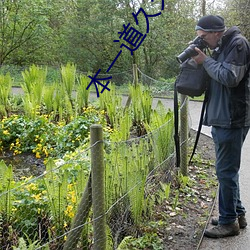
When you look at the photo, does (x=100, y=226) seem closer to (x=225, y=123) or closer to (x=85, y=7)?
(x=225, y=123)

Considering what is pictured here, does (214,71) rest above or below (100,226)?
above

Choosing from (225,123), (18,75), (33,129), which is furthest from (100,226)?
(18,75)

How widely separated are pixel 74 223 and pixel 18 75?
32.7 feet

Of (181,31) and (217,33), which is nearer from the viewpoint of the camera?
(217,33)

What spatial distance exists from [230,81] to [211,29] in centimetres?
47

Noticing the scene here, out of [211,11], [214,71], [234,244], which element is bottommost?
[234,244]

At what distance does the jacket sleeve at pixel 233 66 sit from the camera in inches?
111

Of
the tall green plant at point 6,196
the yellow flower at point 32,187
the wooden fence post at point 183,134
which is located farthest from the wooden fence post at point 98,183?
the wooden fence post at point 183,134

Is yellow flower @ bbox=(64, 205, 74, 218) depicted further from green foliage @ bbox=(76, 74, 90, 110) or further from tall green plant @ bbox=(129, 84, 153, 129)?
green foliage @ bbox=(76, 74, 90, 110)

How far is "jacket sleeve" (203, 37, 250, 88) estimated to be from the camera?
9.22ft

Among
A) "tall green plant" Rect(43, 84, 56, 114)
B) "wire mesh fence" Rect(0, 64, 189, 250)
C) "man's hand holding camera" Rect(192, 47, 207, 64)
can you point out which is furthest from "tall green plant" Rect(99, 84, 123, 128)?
"man's hand holding camera" Rect(192, 47, 207, 64)

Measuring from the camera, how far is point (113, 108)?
20.6 feet

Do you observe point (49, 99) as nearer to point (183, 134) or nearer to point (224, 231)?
point (183, 134)

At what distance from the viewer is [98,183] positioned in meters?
2.38
